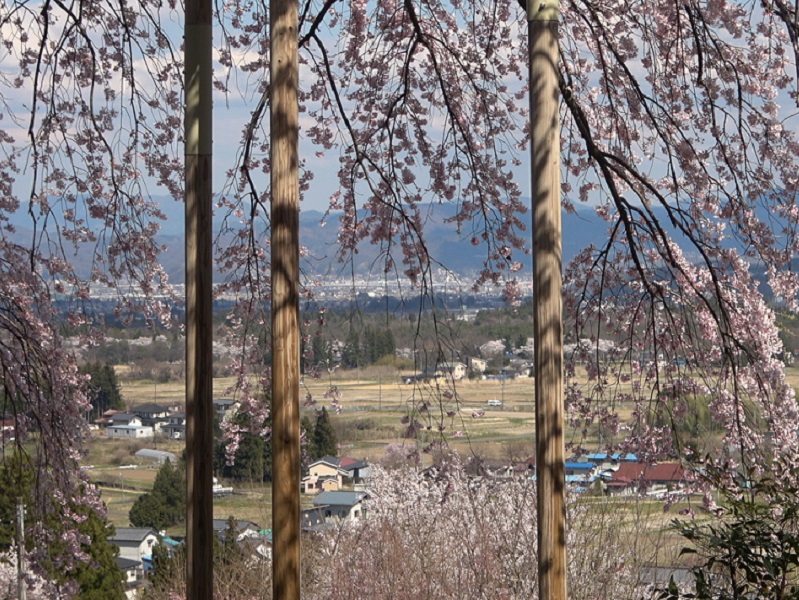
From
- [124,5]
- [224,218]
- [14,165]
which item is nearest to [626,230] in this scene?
[224,218]

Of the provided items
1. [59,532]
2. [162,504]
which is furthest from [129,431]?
[59,532]

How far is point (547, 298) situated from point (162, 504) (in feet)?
82.1

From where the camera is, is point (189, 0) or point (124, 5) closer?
point (189, 0)

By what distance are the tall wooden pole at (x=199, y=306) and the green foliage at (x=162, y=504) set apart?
76.2ft

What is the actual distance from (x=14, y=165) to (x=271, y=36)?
3.22m

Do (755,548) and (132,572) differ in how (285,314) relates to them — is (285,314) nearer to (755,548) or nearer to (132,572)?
(755,548)

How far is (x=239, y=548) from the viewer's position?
839cm

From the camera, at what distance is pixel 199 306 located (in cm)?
254

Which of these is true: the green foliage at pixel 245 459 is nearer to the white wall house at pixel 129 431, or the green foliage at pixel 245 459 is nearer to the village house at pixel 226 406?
the village house at pixel 226 406

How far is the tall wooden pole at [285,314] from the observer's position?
7.38 feet

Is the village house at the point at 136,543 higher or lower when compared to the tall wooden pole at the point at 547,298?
lower

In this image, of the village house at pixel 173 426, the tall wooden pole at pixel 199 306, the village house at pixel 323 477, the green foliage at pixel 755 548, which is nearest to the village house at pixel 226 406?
the tall wooden pole at pixel 199 306

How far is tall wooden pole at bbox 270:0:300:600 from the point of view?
2.25 metres

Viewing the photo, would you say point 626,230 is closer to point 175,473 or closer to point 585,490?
point 585,490
